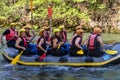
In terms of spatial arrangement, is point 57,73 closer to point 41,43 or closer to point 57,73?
point 57,73

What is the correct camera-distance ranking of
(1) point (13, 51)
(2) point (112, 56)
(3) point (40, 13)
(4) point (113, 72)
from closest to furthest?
(4) point (113, 72), (2) point (112, 56), (1) point (13, 51), (3) point (40, 13)

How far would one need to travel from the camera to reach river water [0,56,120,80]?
352 inches

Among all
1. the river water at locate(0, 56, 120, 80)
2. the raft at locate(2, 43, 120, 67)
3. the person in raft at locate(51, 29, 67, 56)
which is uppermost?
the person in raft at locate(51, 29, 67, 56)

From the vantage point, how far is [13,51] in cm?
1080

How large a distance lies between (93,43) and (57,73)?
1395 mm

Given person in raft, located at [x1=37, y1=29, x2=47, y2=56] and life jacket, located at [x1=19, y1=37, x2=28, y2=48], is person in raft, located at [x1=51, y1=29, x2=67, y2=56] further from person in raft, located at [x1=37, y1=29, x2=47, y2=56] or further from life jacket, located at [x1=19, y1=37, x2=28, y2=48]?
life jacket, located at [x1=19, y1=37, x2=28, y2=48]

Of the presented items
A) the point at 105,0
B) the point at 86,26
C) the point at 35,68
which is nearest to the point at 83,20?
the point at 86,26

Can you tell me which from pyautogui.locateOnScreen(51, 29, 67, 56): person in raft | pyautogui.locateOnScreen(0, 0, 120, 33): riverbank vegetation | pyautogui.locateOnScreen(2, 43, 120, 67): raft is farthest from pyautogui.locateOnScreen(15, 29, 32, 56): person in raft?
pyautogui.locateOnScreen(0, 0, 120, 33): riverbank vegetation

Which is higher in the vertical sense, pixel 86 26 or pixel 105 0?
pixel 105 0

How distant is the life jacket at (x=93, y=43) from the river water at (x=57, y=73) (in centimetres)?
62

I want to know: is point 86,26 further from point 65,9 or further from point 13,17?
point 13,17

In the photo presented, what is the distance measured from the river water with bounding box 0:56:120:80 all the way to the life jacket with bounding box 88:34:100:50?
2.02 feet

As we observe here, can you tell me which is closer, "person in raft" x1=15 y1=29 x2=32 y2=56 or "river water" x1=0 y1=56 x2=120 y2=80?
"river water" x1=0 y1=56 x2=120 y2=80

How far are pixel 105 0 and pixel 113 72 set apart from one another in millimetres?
→ 11273
